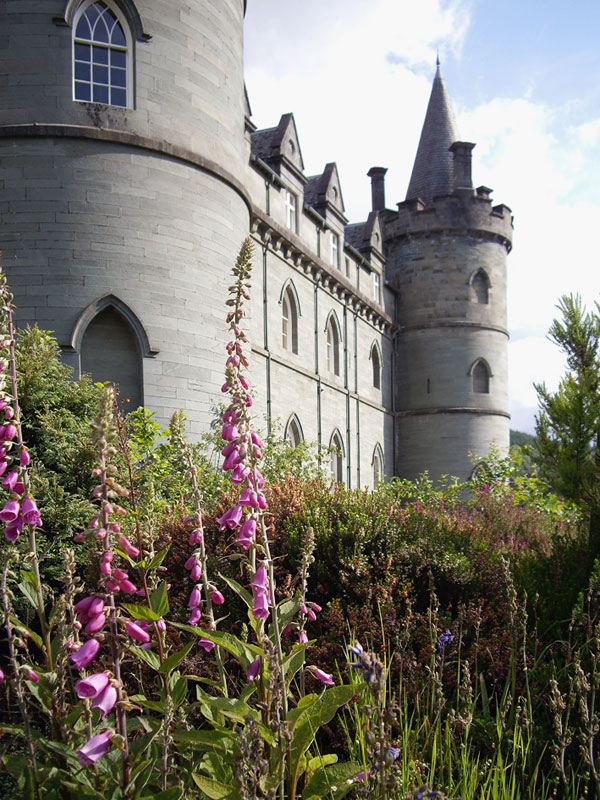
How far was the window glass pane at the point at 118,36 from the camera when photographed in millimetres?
12744

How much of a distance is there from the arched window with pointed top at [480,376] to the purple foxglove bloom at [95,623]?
29539 mm

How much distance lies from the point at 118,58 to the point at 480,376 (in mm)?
21823

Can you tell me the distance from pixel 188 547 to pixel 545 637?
110 inches

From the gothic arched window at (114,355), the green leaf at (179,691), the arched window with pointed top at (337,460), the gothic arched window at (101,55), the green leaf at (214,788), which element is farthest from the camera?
the arched window with pointed top at (337,460)

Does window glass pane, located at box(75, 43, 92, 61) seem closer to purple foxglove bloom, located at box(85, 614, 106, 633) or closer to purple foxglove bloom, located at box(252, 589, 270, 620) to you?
purple foxglove bloom, located at box(252, 589, 270, 620)

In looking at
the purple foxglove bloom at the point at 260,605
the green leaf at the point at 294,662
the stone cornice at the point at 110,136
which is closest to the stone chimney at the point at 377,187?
the stone cornice at the point at 110,136

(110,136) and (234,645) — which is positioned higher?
(110,136)

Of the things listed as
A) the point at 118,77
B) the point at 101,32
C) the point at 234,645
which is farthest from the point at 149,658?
the point at 101,32

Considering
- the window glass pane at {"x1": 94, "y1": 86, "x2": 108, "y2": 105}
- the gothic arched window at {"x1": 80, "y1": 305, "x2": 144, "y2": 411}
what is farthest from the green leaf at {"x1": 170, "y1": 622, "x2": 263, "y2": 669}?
the window glass pane at {"x1": 94, "y1": 86, "x2": 108, "y2": 105}

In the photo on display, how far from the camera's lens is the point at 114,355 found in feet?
40.4

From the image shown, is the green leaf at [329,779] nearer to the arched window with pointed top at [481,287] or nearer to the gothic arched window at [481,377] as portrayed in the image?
the gothic arched window at [481,377]

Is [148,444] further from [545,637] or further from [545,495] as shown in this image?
[545,495]

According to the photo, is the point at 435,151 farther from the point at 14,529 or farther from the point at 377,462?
the point at 14,529

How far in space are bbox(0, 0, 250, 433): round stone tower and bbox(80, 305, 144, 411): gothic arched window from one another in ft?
0.07
